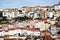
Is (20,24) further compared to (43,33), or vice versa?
(20,24)

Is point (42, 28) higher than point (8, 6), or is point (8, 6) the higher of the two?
point (8, 6)

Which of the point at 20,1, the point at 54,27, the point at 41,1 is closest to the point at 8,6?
the point at 20,1

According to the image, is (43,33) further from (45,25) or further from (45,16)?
(45,16)

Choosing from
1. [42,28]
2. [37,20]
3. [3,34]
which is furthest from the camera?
[37,20]

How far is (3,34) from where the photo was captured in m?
5.78

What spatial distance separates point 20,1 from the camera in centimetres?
647

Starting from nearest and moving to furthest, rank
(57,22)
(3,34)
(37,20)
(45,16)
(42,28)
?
1. (3,34)
2. (42,28)
3. (57,22)
4. (37,20)
5. (45,16)

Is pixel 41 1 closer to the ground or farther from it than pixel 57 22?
farther from it

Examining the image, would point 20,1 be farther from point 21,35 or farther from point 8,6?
point 21,35

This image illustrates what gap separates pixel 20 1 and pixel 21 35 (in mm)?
1062

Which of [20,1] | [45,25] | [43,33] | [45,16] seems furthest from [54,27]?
[45,16]

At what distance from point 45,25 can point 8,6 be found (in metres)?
1.15

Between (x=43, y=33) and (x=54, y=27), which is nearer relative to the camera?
(x=43, y=33)

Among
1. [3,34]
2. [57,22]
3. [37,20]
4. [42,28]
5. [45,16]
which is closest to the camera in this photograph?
[3,34]
